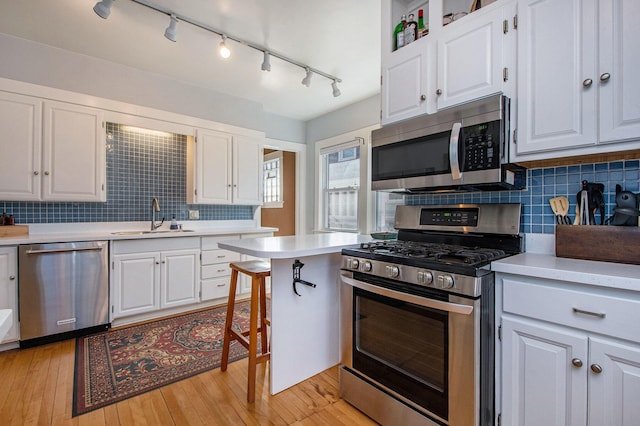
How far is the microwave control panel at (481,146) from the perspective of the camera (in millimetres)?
1572

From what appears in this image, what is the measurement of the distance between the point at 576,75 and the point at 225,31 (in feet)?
8.33

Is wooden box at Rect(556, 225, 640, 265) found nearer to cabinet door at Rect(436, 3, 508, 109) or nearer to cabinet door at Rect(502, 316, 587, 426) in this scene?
cabinet door at Rect(502, 316, 587, 426)

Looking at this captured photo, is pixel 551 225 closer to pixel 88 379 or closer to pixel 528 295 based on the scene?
pixel 528 295

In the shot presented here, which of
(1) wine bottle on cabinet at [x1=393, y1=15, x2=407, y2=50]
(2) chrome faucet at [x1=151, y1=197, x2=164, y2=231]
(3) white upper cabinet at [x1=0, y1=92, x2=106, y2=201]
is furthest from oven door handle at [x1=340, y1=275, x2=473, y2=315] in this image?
(3) white upper cabinet at [x1=0, y1=92, x2=106, y2=201]

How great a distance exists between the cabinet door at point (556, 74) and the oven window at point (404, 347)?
103cm

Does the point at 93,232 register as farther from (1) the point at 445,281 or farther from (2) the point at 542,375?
(2) the point at 542,375

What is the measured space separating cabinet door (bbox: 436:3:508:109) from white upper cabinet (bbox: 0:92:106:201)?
124 inches

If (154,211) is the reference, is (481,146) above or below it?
above

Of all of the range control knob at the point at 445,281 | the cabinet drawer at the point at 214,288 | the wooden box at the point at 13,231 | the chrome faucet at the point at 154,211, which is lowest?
the cabinet drawer at the point at 214,288

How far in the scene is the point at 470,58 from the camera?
172cm

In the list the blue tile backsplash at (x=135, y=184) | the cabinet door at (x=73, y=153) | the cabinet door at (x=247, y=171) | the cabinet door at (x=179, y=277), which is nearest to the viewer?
the cabinet door at (x=73, y=153)

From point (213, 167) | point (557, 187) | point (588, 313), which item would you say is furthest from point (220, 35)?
point (588, 313)

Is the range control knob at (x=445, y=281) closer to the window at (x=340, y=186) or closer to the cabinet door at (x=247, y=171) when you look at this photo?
the window at (x=340, y=186)

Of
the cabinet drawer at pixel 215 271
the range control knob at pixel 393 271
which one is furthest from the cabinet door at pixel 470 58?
the cabinet drawer at pixel 215 271
